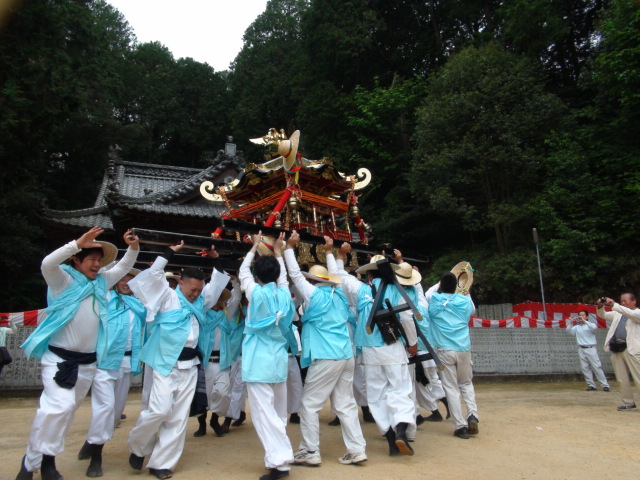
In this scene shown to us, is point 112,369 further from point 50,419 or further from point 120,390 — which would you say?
point 120,390

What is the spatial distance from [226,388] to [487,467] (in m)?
3.04

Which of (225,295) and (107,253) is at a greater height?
(107,253)

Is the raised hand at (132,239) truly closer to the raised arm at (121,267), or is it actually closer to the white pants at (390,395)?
the raised arm at (121,267)

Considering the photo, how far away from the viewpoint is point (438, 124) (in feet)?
60.9

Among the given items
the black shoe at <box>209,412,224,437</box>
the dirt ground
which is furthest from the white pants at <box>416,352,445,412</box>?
the black shoe at <box>209,412,224,437</box>

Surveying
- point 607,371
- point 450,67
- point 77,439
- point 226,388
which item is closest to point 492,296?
point 607,371

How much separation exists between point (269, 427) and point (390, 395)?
1365 mm

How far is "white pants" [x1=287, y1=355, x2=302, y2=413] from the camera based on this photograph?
608cm

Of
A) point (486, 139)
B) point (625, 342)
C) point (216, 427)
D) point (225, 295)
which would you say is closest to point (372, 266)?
point (225, 295)

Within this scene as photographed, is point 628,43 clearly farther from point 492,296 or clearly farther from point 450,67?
point 492,296

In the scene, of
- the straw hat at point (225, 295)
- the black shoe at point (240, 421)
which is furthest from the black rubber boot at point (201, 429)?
the straw hat at point (225, 295)

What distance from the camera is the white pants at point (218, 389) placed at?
5.87 meters

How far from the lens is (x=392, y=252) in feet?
20.2

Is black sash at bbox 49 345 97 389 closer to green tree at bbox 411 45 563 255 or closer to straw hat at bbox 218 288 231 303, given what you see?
straw hat at bbox 218 288 231 303
